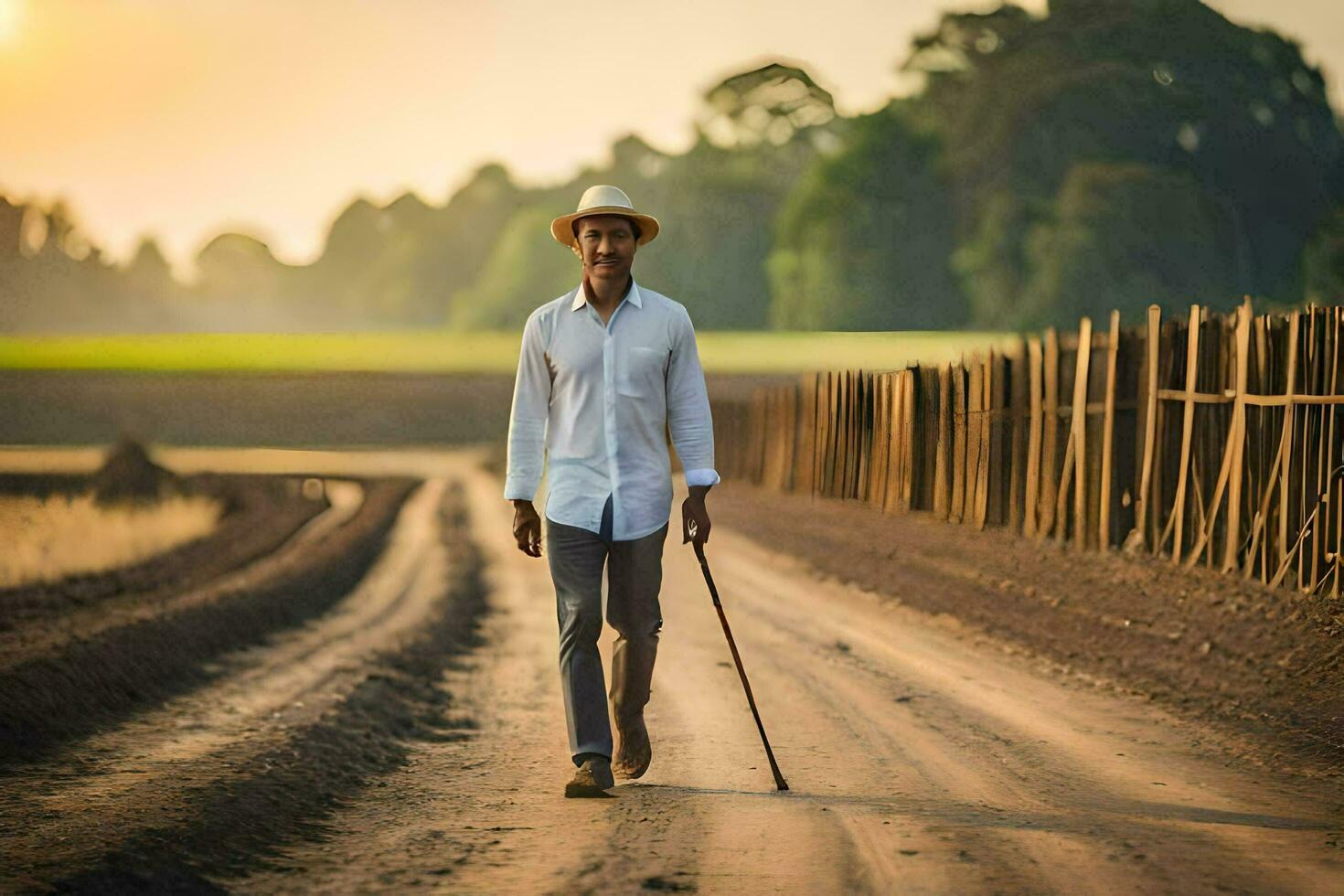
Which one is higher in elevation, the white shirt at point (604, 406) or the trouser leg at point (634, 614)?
the white shirt at point (604, 406)

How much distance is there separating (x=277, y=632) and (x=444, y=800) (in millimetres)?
6973

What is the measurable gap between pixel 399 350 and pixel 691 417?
7428cm

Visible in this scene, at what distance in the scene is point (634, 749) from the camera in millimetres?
6160

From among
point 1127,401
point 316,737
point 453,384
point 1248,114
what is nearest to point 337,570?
point 1127,401

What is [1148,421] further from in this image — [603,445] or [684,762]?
[603,445]

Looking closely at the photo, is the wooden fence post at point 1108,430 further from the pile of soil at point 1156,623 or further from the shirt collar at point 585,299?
the shirt collar at point 585,299

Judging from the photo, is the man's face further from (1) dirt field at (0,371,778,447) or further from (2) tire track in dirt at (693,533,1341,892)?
(1) dirt field at (0,371,778,447)

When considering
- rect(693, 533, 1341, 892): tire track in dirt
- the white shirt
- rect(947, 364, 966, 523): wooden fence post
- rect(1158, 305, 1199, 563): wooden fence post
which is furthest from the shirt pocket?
rect(947, 364, 966, 523): wooden fence post

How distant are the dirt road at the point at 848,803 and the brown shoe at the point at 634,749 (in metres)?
0.08

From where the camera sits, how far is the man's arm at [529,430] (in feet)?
19.3

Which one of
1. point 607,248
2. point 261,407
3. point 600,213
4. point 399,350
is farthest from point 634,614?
point 399,350

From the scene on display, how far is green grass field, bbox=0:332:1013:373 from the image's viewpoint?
44375 mm

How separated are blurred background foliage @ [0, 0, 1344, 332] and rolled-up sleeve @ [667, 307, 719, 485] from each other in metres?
31.1

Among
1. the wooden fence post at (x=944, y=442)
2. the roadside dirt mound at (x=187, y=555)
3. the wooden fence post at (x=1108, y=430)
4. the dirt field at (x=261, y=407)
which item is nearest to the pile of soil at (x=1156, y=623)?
the wooden fence post at (x=1108, y=430)
